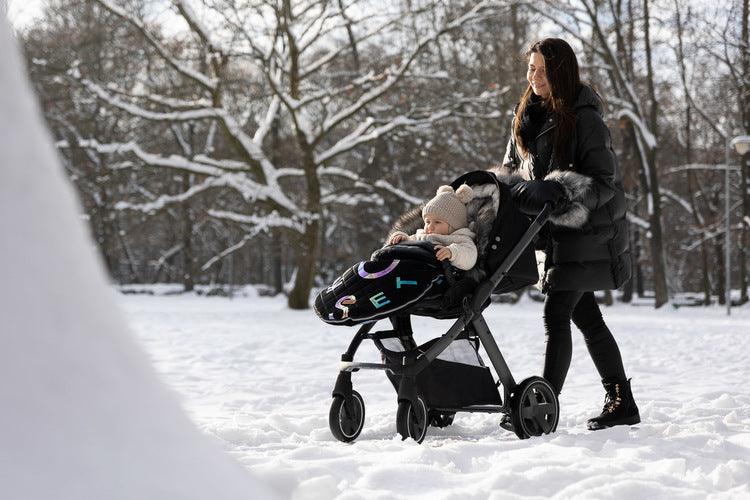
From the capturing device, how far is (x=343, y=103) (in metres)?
23.0

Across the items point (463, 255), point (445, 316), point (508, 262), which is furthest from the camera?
point (445, 316)

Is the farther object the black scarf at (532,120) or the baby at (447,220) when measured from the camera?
the black scarf at (532,120)

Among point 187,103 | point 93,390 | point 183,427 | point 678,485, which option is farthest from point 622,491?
point 187,103

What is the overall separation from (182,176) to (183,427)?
31.0m

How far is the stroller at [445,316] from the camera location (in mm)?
3779

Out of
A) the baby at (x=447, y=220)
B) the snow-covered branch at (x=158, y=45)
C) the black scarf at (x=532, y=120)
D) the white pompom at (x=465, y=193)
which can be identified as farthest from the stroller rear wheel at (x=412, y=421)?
the snow-covered branch at (x=158, y=45)

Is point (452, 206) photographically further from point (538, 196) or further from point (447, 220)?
point (538, 196)

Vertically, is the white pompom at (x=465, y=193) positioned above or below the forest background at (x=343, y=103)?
below

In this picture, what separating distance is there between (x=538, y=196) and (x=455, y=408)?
1048 millimetres

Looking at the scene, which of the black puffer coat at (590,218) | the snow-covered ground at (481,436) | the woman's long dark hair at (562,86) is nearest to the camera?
the snow-covered ground at (481,436)

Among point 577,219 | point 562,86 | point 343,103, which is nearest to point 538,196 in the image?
point 577,219

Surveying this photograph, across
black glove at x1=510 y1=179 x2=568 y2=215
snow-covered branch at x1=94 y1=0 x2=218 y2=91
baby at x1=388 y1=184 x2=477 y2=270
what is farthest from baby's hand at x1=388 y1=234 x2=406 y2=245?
snow-covered branch at x1=94 y1=0 x2=218 y2=91

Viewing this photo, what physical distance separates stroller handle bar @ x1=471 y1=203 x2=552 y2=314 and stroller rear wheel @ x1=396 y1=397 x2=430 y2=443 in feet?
1.65

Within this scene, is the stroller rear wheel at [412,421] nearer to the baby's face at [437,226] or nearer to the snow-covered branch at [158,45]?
the baby's face at [437,226]
